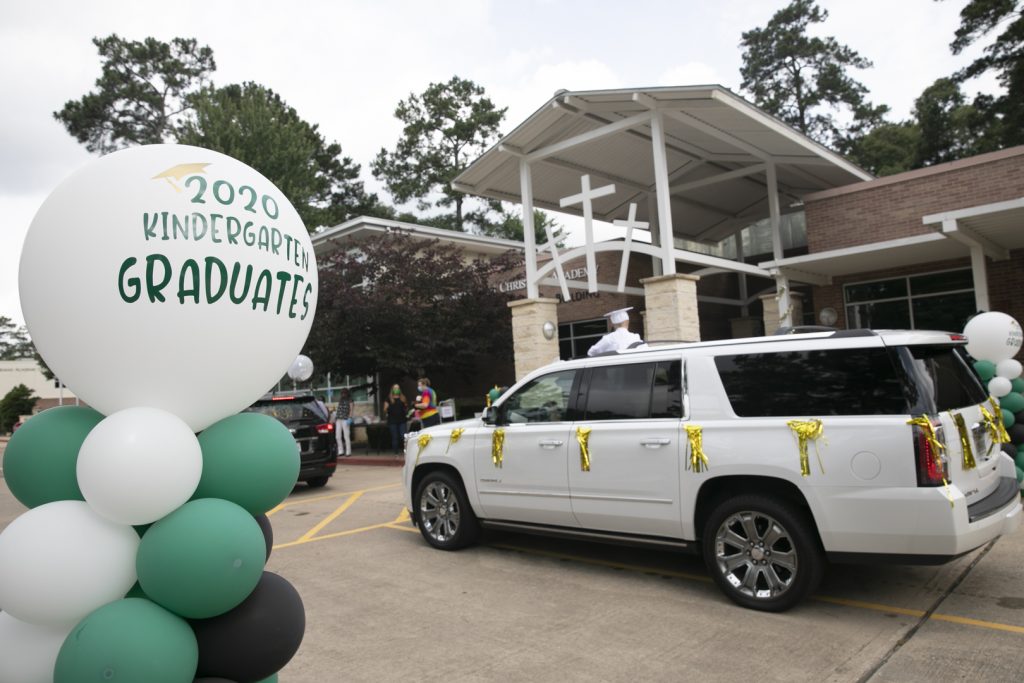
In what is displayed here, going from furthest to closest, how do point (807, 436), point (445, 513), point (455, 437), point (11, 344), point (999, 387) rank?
point (11, 344), point (999, 387), point (445, 513), point (455, 437), point (807, 436)

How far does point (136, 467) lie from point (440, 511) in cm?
494

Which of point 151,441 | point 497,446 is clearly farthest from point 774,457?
point 151,441

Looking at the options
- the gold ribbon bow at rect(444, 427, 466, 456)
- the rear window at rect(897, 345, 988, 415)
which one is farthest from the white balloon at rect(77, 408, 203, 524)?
the gold ribbon bow at rect(444, 427, 466, 456)

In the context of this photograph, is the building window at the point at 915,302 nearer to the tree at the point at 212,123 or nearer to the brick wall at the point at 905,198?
the brick wall at the point at 905,198

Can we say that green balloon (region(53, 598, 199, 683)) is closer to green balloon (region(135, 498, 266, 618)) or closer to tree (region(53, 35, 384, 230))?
green balloon (region(135, 498, 266, 618))

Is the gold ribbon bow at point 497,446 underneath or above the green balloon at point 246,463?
underneath

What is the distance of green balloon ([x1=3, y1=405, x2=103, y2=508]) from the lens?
258 cm

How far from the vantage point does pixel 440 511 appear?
6.99 metres

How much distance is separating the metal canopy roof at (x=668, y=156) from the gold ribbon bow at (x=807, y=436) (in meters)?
9.10

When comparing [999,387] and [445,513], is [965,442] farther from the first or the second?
[445,513]

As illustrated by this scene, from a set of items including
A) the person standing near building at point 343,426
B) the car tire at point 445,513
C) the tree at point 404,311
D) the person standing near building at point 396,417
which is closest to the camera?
the car tire at point 445,513

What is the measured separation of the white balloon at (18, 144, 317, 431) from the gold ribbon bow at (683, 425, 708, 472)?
3419mm

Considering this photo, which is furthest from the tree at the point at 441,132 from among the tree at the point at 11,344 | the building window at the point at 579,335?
the tree at the point at 11,344

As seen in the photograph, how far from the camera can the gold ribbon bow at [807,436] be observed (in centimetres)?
457
